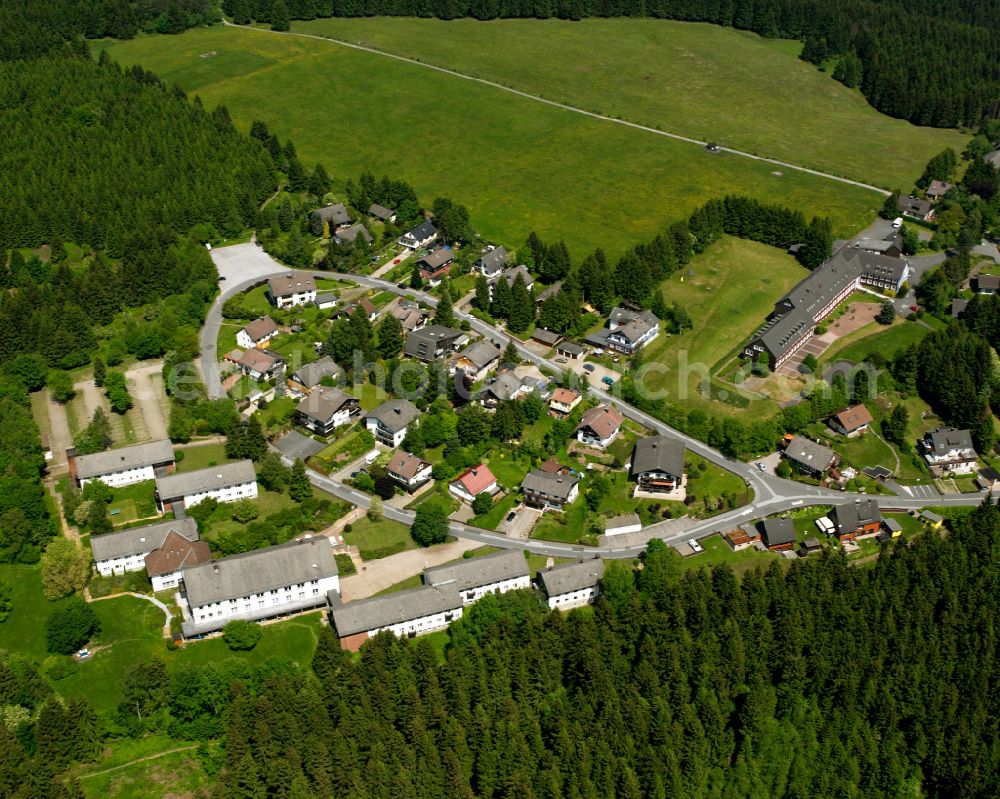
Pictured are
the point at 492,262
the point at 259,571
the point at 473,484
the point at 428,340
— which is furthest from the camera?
the point at 492,262

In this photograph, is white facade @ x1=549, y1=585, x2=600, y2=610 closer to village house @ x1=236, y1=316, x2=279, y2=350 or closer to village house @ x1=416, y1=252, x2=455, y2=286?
village house @ x1=236, y1=316, x2=279, y2=350

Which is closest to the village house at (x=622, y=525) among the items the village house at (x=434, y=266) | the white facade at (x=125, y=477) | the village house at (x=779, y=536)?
the village house at (x=779, y=536)

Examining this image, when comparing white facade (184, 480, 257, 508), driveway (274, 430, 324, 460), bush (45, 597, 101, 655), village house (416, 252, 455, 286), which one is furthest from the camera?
village house (416, 252, 455, 286)

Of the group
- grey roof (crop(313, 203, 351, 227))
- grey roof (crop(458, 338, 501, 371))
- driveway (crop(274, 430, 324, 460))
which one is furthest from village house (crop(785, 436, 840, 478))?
grey roof (crop(313, 203, 351, 227))

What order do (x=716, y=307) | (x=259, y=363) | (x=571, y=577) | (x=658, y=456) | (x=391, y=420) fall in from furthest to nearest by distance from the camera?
(x=716, y=307) → (x=259, y=363) → (x=391, y=420) → (x=658, y=456) → (x=571, y=577)

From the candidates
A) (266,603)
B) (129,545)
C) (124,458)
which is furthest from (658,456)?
(124,458)

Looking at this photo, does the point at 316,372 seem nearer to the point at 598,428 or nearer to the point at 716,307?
the point at 598,428
